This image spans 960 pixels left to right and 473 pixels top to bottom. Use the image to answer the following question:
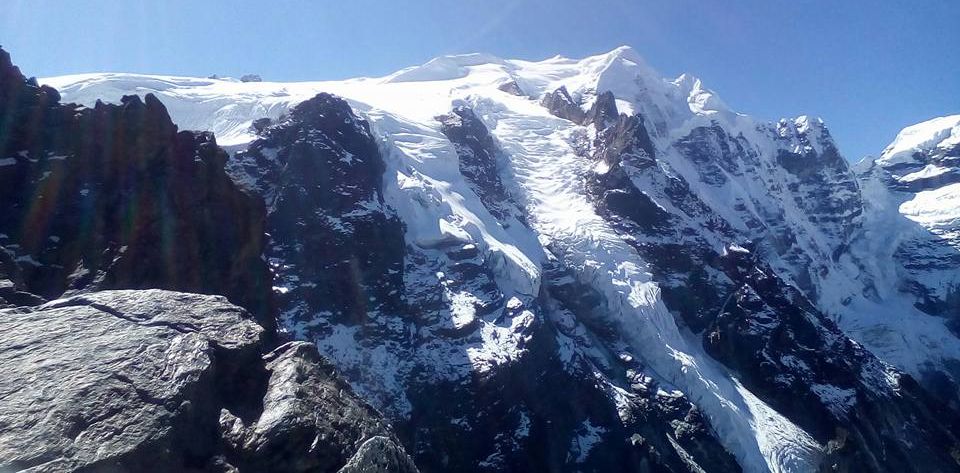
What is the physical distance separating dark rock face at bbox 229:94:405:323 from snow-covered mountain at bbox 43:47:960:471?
24 cm

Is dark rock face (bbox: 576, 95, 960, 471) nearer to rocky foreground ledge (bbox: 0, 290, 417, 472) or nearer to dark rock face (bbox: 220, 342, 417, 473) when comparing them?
dark rock face (bbox: 220, 342, 417, 473)

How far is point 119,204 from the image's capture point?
86.7 feet

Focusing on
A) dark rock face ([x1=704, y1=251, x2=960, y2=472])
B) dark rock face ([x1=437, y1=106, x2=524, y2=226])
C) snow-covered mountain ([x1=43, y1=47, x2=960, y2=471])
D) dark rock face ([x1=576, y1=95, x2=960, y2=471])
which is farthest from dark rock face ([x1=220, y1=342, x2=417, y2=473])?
dark rock face ([x1=704, y1=251, x2=960, y2=472])

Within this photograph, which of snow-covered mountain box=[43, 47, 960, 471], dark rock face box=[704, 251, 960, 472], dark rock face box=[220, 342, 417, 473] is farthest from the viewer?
dark rock face box=[704, 251, 960, 472]

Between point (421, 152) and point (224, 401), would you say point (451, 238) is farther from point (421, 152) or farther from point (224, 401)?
point (224, 401)

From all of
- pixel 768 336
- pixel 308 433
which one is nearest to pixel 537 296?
pixel 768 336

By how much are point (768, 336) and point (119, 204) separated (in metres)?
94.8

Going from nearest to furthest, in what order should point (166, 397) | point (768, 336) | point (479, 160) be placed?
point (166, 397)
point (768, 336)
point (479, 160)

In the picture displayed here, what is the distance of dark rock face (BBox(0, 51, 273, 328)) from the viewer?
75.6ft

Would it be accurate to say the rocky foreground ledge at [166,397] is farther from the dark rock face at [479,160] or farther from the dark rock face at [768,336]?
the dark rock face at [768,336]

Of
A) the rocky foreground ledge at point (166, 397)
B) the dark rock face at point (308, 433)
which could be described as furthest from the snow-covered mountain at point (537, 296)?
the rocky foreground ledge at point (166, 397)

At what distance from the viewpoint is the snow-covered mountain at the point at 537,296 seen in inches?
2625

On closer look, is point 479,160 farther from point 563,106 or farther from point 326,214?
point 563,106

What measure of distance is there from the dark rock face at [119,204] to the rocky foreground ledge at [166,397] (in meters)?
9.56
